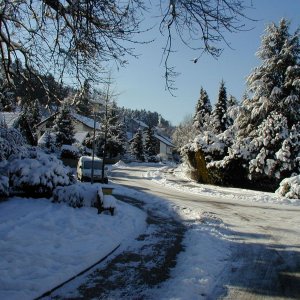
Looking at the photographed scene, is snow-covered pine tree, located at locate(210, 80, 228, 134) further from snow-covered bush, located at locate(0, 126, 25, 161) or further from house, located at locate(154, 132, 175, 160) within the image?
house, located at locate(154, 132, 175, 160)

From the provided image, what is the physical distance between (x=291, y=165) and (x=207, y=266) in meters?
19.8

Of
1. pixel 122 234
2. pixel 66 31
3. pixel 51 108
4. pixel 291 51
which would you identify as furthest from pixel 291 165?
pixel 66 31

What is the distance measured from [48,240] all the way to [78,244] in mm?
691

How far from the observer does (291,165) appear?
26.3 meters

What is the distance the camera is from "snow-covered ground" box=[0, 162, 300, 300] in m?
6.91

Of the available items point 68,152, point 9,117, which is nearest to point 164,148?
point 68,152

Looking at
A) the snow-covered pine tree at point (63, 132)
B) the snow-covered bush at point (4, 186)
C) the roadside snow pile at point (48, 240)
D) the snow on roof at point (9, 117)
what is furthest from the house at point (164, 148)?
the snow-covered bush at point (4, 186)

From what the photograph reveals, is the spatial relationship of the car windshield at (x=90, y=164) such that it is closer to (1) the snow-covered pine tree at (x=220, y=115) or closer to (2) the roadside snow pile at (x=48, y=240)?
(2) the roadside snow pile at (x=48, y=240)

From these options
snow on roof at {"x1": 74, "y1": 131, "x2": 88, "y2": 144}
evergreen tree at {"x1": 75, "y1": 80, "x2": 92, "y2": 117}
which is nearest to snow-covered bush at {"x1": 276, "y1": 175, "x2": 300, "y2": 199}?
evergreen tree at {"x1": 75, "y1": 80, "x2": 92, "y2": 117}

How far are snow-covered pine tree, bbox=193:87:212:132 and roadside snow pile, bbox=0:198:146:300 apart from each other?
46.7m

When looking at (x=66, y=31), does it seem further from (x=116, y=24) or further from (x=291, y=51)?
(x=291, y=51)

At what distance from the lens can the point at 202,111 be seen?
60.0 meters

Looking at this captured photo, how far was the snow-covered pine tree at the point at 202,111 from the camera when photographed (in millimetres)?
59469

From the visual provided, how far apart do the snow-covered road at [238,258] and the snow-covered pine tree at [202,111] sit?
142 feet
